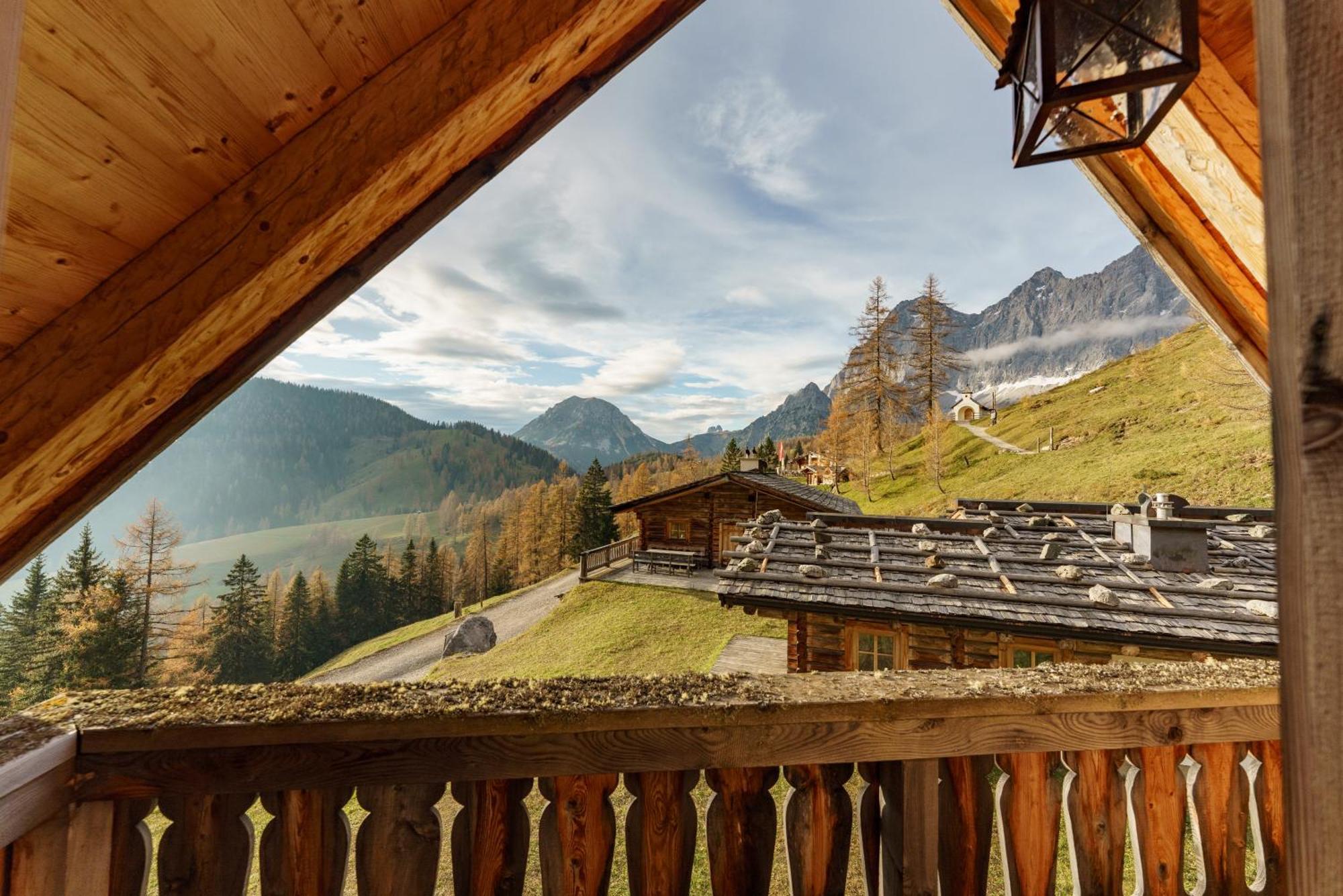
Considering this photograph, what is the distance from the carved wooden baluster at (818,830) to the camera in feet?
3.98

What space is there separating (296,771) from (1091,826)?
1.93m

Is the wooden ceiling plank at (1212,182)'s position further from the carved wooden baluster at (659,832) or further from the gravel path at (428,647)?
the gravel path at (428,647)

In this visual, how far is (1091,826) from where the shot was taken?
1.27 meters

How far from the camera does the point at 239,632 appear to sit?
28.6 m

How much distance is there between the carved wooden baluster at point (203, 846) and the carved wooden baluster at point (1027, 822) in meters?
1.80

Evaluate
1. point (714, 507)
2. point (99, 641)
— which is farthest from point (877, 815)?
point (99, 641)

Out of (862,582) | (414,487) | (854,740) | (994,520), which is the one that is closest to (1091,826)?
(854,740)

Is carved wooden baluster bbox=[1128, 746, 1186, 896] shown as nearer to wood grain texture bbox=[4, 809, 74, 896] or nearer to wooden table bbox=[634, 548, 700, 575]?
wood grain texture bbox=[4, 809, 74, 896]

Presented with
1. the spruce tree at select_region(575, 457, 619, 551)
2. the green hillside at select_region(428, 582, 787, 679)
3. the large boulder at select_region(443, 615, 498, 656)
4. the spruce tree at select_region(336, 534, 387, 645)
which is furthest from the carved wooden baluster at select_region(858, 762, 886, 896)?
the spruce tree at select_region(336, 534, 387, 645)

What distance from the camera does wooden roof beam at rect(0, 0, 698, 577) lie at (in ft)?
3.97

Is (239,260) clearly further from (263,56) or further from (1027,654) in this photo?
(1027,654)

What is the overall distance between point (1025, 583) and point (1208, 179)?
15.6 feet

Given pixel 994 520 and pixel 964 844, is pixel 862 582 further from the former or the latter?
pixel 964 844

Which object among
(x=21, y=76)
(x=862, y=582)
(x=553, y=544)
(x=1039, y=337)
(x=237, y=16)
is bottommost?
(x=553, y=544)
